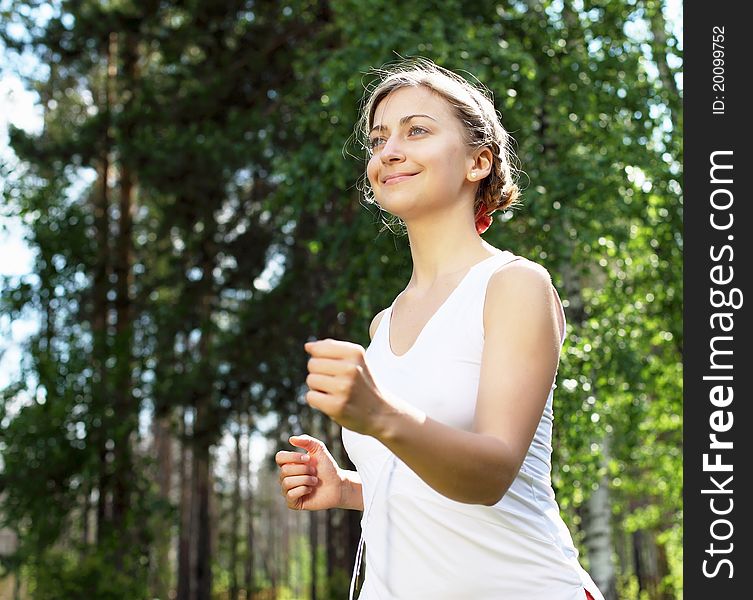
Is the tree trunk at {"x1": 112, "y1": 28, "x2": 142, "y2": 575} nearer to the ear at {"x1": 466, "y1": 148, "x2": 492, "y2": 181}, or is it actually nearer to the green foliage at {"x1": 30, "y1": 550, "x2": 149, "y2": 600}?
the green foliage at {"x1": 30, "y1": 550, "x2": 149, "y2": 600}

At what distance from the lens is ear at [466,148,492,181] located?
169 centimetres

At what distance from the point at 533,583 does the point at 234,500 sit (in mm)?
20821

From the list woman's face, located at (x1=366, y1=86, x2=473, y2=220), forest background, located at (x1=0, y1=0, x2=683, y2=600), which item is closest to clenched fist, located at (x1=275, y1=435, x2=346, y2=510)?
woman's face, located at (x1=366, y1=86, x2=473, y2=220)

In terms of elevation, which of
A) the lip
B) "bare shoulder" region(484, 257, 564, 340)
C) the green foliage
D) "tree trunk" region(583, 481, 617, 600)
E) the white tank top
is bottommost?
the green foliage

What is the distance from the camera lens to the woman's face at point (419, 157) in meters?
1.63

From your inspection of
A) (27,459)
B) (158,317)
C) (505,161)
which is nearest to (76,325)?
(158,317)

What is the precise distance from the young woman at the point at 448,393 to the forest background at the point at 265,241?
3.45m

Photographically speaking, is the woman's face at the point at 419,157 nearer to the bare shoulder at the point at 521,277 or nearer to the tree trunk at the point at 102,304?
the bare shoulder at the point at 521,277

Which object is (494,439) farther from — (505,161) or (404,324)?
(505,161)

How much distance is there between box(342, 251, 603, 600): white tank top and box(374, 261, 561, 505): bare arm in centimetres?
7

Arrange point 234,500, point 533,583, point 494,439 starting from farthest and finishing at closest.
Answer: point 234,500, point 533,583, point 494,439

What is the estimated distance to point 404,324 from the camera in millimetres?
1683

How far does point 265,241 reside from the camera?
47.3 feet

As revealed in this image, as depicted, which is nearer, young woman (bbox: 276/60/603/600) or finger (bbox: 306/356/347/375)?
finger (bbox: 306/356/347/375)
